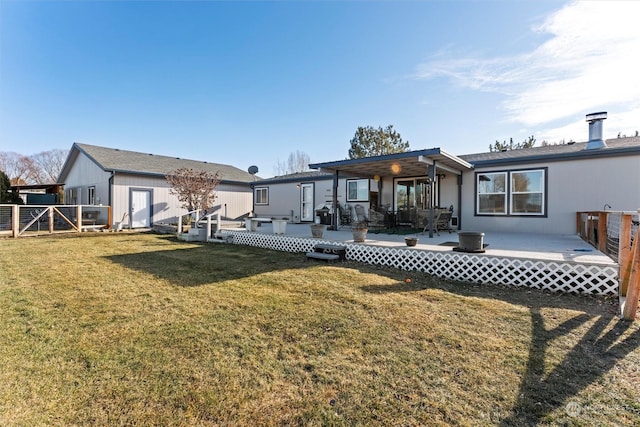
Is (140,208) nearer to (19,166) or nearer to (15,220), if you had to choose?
(15,220)

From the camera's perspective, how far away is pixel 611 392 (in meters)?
2.07

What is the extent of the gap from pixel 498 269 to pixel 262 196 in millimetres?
13735

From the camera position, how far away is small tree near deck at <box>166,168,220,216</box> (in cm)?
1503

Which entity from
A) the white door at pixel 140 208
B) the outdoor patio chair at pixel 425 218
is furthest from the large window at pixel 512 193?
the white door at pixel 140 208

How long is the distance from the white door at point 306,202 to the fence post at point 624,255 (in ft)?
37.6

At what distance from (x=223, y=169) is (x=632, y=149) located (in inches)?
801

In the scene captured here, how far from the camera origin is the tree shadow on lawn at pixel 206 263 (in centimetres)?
527

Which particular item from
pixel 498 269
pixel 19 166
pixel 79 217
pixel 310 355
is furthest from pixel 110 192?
pixel 19 166

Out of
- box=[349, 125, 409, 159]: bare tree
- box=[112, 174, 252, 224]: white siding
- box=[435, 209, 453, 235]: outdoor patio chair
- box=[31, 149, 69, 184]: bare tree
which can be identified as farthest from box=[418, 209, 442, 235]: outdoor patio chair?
box=[31, 149, 69, 184]: bare tree

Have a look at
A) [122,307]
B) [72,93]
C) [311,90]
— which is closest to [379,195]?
[311,90]

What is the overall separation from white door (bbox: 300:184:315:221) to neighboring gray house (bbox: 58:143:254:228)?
20.4 feet

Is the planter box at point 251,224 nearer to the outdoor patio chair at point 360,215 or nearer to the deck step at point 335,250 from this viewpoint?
the deck step at point 335,250

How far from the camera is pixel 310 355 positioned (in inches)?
101

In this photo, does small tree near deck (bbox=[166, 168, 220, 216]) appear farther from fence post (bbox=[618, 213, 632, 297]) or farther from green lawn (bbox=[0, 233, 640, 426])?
fence post (bbox=[618, 213, 632, 297])
